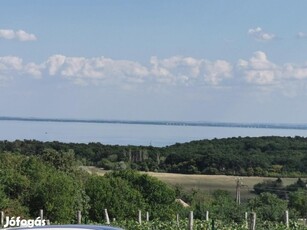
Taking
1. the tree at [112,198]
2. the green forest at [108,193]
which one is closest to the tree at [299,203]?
the green forest at [108,193]

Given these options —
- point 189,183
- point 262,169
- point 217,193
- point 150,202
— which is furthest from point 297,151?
point 150,202

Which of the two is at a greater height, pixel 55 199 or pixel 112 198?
pixel 55 199

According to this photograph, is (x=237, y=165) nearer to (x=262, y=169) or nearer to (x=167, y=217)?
(x=262, y=169)

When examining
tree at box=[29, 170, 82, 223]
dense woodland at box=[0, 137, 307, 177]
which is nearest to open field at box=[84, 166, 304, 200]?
dense woodland at box=[0, 137, 307, 177]

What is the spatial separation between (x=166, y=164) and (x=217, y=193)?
31531 mm

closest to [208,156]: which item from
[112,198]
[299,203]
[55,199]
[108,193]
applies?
[299,203]

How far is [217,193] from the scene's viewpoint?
231 ft

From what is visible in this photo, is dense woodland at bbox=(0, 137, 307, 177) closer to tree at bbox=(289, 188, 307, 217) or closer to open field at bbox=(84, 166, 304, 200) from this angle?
open field at bbox=(84, 166, 304, 200)

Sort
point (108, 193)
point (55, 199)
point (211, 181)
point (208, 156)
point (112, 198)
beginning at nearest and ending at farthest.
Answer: point (55, 199) < point (112, 198) < point (108, 193) < point (211, 181) < point (208, 156)

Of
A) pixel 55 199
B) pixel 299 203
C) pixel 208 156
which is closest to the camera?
pixel 55 199

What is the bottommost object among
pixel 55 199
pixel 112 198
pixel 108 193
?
pixel 112 198

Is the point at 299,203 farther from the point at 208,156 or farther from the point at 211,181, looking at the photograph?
the point at 208,156

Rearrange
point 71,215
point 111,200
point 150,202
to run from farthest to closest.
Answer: point 150,202, point 111,200, point 71,215

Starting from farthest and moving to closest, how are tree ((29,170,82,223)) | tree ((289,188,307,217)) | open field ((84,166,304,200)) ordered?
open field ((84,166,304,200)) < tree ((289,188,307,217)) < tree ((29,170,82,223))
